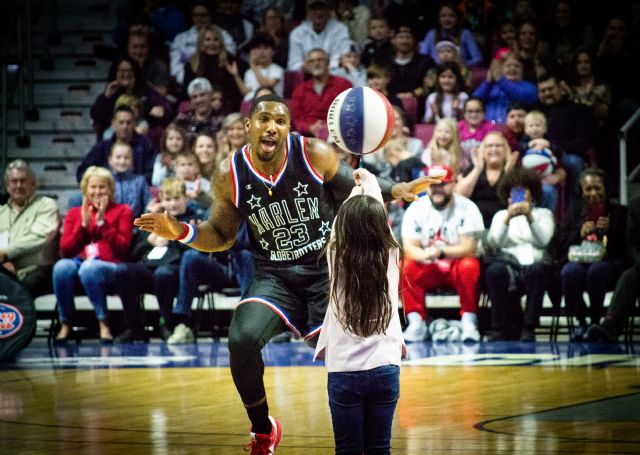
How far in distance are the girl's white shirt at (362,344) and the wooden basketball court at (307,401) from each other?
1.23m

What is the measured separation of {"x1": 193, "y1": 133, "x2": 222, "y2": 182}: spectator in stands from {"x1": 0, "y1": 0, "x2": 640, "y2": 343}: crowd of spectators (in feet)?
0.08

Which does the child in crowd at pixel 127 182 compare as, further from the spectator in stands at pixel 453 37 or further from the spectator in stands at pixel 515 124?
the spectator in stands at pixel 515 124

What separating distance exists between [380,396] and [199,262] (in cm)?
684

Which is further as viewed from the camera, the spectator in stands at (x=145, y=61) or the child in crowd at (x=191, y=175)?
the spectator in stands at (x=145, y=61)

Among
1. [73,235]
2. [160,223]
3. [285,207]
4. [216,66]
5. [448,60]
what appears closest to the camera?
[160,223]

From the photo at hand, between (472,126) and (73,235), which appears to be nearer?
(73,235)

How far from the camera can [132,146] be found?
478 inches

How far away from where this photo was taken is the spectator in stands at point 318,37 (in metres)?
12.8

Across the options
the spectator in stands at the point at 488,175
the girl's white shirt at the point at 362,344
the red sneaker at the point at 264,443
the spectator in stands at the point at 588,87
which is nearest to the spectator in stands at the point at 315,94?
the spectator in stands at the point at 488,175

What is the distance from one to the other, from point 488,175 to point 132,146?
3.86m

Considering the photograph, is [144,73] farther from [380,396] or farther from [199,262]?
[380,396]

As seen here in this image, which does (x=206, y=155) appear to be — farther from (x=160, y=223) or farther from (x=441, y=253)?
(x=160, y=223)

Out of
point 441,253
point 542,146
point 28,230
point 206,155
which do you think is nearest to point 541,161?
point 542,146

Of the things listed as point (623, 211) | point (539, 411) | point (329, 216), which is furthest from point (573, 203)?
point (329, 216)
